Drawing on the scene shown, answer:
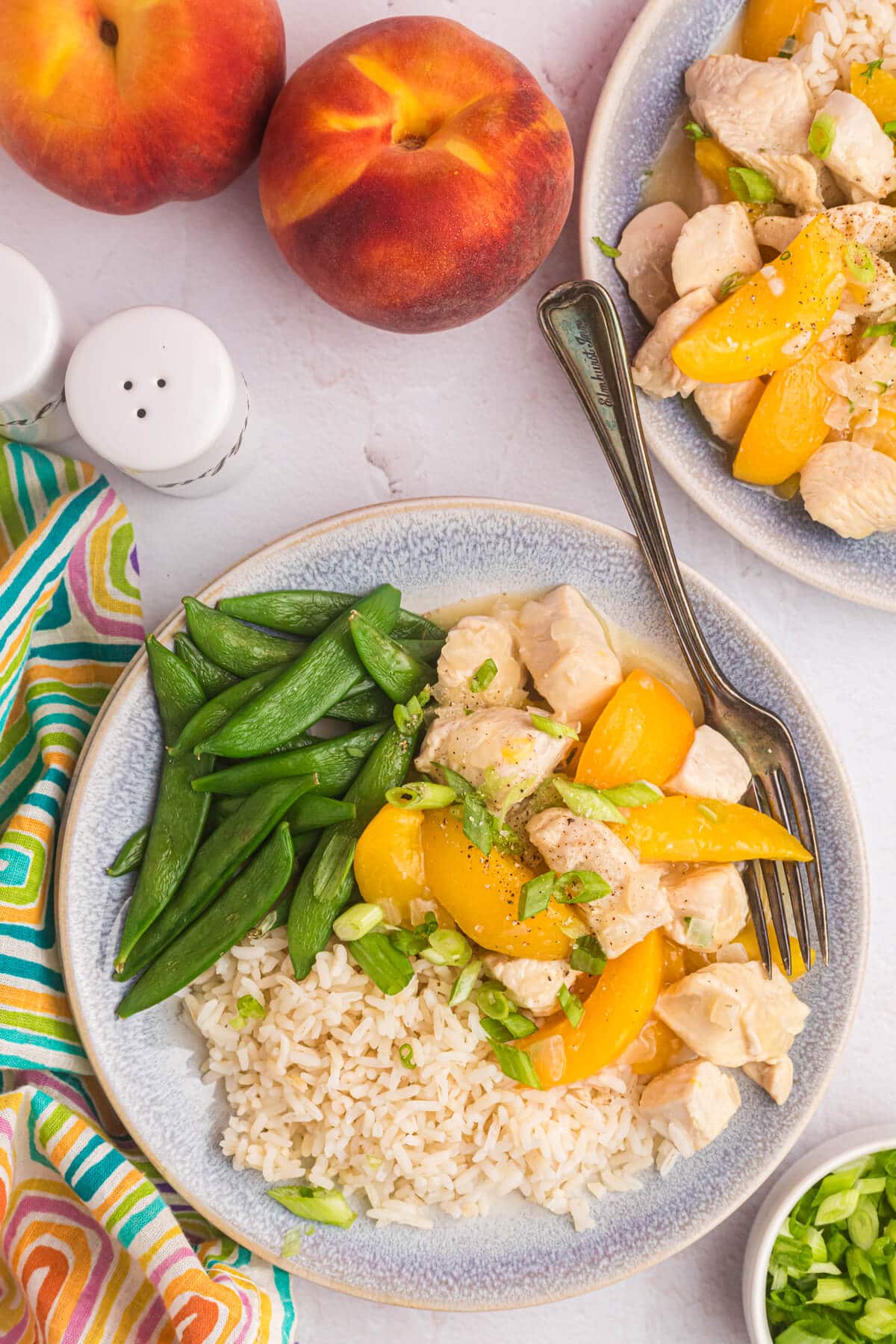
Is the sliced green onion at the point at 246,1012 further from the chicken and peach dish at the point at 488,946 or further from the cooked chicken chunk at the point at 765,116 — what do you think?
the cooked chicken chunk at the point at 765,116

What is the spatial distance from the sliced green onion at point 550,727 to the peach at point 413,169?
2.20 feet

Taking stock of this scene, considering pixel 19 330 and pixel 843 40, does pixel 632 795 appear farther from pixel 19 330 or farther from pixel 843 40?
pixel 843 40

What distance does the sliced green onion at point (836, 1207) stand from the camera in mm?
1917

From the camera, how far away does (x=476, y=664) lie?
69.0 inches

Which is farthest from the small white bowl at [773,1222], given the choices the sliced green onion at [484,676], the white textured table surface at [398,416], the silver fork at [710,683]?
the sliced green onion at [484,676]

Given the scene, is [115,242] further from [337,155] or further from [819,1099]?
[819,1099]

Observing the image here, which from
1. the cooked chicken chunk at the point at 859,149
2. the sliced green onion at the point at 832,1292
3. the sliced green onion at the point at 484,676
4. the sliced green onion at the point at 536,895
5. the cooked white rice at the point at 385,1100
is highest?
the cooked chicken chunk at the point at 859,149

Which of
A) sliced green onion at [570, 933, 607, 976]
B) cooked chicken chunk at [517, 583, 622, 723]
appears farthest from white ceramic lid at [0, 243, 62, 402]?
sliced green onion at [570, 933, 607, 976]

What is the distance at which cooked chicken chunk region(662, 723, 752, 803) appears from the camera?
1.76m

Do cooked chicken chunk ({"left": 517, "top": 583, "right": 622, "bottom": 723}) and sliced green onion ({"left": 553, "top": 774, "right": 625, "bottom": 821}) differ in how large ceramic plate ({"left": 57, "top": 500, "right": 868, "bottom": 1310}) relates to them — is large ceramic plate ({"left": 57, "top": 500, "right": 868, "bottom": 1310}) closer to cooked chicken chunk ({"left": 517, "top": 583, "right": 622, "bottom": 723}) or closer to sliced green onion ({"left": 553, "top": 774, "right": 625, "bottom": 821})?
cooked chicken chunk ({"left": 517, "top": 583, "right": 622, "bottom": 723})

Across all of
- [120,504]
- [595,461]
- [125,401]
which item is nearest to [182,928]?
[120,504]

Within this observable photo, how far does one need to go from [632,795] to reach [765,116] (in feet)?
3.80

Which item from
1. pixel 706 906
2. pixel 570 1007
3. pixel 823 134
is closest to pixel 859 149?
pixel 823 134

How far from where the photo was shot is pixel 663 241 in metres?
1.81
